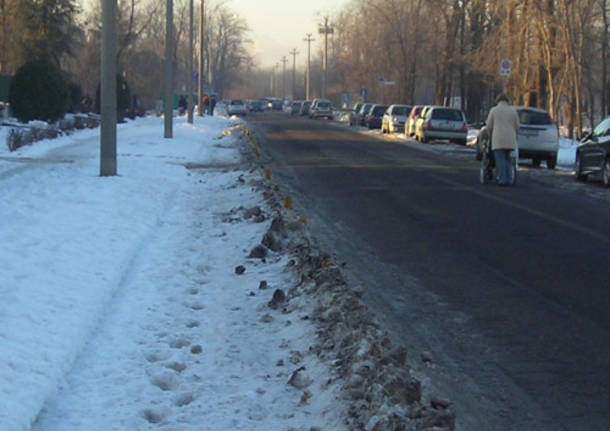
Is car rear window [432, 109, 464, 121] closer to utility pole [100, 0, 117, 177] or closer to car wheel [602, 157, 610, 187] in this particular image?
car wheel [602, 157, 610, 187]

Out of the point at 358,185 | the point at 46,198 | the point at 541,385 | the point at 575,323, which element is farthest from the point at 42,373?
the point at 358,185

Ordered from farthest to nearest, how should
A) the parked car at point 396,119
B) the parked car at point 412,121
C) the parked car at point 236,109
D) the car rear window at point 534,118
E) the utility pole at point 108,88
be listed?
the parked car at point 236,109 < the parked car at point 396,119 < the parked car at point 412,121 < the car rear window at point 534,118 < the utility pole at point 108,88

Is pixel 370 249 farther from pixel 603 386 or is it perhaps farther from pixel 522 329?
pixel 603 386

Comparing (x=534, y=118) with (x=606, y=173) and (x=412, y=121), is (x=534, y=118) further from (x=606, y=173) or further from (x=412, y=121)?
(x=412, y=121)

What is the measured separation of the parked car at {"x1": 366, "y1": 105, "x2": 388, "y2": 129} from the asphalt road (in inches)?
1560

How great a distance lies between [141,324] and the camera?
6867 millimetres

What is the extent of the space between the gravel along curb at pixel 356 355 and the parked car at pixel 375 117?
162ft

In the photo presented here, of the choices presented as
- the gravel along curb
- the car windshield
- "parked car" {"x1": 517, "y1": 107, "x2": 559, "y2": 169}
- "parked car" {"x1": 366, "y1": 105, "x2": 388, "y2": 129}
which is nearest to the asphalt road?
the gravel along curb

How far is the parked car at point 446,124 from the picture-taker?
38.6m

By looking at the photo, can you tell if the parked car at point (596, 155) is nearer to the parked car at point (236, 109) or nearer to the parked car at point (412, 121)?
the parked car at point (412, 121)

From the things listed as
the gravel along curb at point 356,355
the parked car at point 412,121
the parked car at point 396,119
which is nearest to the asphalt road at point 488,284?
the gravel along curb at point 356,355

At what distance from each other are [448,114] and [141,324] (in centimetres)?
3334

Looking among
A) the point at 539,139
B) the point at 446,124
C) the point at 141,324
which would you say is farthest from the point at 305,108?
the point at 141,324

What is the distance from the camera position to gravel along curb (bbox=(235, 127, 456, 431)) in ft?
15.0
